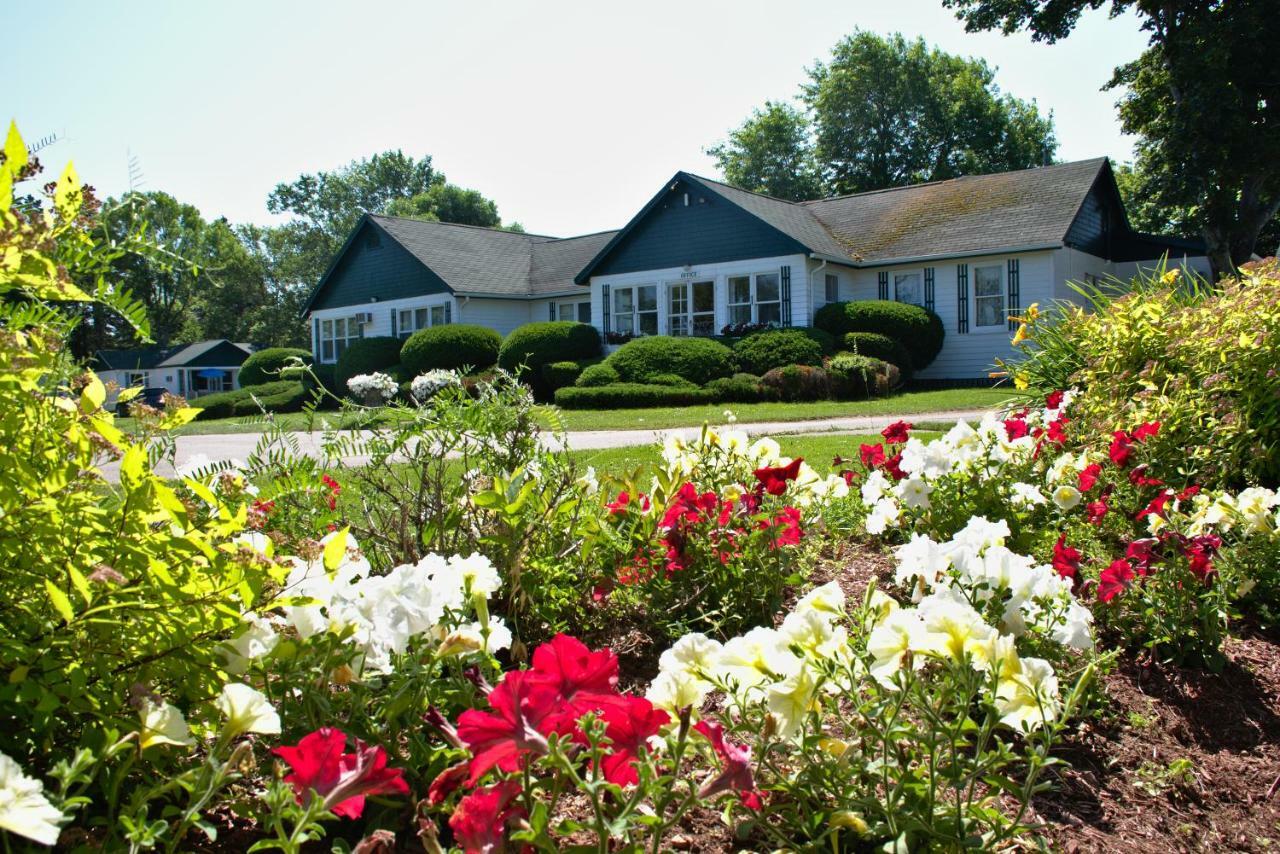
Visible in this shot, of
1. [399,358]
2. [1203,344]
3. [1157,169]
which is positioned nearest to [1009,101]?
[1157,169]

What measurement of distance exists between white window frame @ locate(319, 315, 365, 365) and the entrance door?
1127 cm

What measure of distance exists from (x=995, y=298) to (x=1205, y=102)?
5.78 m

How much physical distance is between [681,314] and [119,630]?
2320 centimetres

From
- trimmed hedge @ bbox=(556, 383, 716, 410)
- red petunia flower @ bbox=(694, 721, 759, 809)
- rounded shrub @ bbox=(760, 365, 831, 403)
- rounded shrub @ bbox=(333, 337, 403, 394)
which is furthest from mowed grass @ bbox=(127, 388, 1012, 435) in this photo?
red petunia flower @ bbox=(694, 721, 759, 809)

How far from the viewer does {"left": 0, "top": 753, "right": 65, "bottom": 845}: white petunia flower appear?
93 cm

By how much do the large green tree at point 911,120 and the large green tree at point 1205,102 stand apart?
865 inches

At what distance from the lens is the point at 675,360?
19.6 meters

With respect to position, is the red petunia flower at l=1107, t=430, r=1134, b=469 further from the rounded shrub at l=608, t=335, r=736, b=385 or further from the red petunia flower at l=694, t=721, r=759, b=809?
the rounded shrub at l=608, t=335, r=736, b=385

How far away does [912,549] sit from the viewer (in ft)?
7.27

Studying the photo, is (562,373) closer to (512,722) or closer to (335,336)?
(335,336)

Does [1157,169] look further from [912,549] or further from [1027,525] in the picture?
[912,549]

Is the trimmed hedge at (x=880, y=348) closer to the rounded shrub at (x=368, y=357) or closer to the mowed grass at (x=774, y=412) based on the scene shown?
the mowed grass at (x=774, y=412)

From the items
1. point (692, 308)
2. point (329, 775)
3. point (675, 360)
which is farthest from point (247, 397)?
point (329, 775)

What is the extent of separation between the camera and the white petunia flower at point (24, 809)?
929 mm
